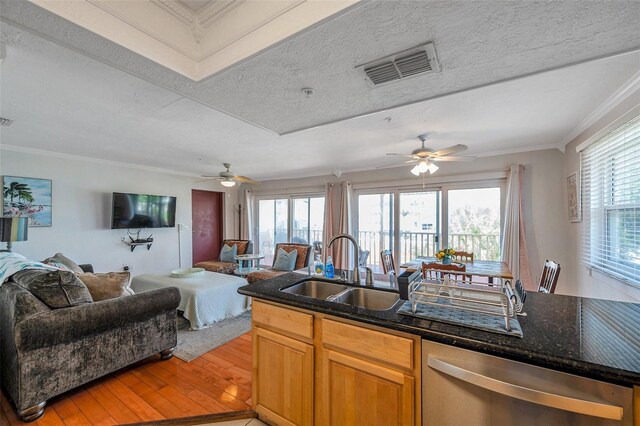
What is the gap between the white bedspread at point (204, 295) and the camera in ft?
10.4

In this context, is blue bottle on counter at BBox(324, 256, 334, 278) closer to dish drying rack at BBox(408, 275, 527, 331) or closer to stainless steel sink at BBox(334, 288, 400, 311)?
stainless steel sink at BBox(334, 288, 400, 311)

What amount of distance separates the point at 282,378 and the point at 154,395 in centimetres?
124

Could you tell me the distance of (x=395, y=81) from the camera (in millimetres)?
1826

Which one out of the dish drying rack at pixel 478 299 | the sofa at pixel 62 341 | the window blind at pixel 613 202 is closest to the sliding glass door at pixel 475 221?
the window blind at pixel 613 202

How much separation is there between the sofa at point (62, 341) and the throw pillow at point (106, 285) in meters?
0.16

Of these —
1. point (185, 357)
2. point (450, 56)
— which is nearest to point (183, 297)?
point (185, 357)

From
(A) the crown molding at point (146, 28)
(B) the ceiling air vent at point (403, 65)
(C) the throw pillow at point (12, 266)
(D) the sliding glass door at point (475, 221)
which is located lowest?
(C) the throw pillow at point (12, 266)

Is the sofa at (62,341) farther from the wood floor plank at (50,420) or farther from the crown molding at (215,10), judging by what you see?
the crown molding at (215,10)

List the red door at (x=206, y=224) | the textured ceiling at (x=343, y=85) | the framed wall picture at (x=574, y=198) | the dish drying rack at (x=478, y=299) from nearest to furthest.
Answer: the dish drying rack at (x=478, y=299), the textured ceiling at (x=343, y=85), the framed wall picture at (x=574, y=198), the red door at (x=206, y=224)

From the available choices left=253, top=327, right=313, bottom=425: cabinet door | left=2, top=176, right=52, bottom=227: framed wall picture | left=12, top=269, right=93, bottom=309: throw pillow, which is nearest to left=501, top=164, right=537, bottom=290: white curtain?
left=253, top=327, right=313, bottom=425: cabinet door

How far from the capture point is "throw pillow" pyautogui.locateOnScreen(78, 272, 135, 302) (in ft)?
7.43

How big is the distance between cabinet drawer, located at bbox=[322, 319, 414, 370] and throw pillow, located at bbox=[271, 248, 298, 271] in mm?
3397

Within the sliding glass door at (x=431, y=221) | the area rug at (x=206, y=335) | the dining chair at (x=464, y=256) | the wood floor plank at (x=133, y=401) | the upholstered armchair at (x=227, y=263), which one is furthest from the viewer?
the upholstered armchair at (x=227, y=263)

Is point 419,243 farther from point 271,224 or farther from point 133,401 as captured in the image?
point 133,401
